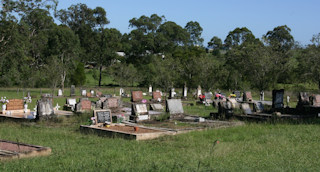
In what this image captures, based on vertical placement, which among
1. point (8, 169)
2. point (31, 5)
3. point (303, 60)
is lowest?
point (8, 169)

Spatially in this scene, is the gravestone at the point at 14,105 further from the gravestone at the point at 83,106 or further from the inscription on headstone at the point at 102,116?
the inscription on headstone at the point at 102,116

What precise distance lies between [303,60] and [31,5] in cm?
2838

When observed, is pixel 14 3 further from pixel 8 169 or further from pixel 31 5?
pixel 8 169

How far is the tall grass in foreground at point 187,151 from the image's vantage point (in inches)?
308

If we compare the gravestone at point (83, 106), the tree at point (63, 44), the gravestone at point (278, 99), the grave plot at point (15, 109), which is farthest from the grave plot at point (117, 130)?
the tree at point (63, 44)

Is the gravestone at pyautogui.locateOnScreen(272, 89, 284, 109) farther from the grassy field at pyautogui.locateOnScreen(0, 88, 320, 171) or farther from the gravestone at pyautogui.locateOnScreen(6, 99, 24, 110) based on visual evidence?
the gravestone at pyautogui.locateOnScreen(6, 99, 24, 110)

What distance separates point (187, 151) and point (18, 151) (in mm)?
4058

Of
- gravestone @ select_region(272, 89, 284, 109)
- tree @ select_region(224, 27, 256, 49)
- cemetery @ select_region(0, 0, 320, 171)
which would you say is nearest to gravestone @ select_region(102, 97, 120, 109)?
cemetery @ select_region(0, 0, 320, 171)

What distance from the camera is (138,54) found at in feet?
245

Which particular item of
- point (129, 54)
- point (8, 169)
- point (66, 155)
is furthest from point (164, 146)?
point (129, 54)

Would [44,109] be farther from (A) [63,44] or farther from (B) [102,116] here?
(A) [63,44]

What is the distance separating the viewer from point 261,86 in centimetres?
3803

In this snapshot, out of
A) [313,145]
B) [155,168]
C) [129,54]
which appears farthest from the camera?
[129,54]

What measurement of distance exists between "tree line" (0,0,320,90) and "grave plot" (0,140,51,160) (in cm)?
2794
